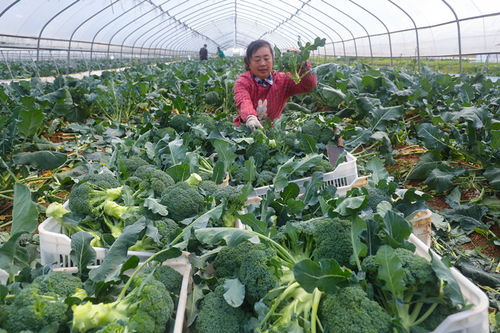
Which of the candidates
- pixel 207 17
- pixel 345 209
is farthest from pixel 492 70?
pixel 207 17

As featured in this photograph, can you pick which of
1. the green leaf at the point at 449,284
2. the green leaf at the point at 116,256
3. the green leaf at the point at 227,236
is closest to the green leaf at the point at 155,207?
the green leaf at the point at 116,256

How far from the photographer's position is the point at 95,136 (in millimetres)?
4664

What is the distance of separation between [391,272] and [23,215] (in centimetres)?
150

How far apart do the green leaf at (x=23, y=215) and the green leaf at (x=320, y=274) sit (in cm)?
116

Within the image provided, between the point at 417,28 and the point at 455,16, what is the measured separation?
9.50 feet

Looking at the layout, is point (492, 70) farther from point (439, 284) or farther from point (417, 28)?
point (439, 284)

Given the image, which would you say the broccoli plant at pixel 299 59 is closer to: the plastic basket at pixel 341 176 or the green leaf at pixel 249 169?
the plastic basket at pixel 341 176

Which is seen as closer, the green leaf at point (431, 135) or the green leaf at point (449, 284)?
the green leaf at point (449, 284)

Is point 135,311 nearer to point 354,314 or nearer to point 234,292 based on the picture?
point 234,292

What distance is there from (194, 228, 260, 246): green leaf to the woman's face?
3.06 m

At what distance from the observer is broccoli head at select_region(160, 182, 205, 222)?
203 centimetres

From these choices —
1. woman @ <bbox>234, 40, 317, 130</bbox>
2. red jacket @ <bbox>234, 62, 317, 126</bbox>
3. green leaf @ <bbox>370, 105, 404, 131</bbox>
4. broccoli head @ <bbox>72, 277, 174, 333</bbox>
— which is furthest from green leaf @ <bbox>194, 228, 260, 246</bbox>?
green leaf @ <bbox>370, 105, 404, 131</bbox>

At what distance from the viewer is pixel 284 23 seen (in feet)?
91.5

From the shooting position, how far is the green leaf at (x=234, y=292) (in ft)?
4.48
